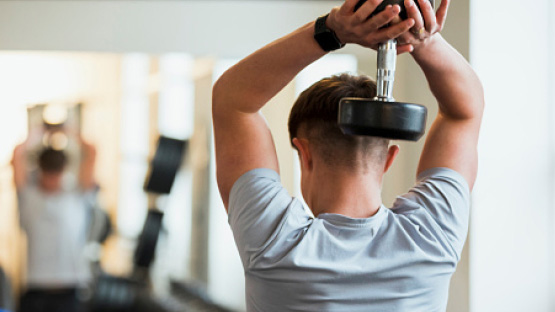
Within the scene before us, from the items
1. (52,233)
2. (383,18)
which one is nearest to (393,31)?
(383,18)

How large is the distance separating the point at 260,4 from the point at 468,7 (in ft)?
4.22

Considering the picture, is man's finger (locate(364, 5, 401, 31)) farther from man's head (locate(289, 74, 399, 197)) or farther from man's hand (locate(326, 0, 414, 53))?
man's head (locate(289, 74, 399, 197))

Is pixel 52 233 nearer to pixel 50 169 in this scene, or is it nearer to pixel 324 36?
pixel 50 169

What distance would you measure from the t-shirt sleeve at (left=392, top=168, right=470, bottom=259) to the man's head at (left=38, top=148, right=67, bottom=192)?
10.1ft

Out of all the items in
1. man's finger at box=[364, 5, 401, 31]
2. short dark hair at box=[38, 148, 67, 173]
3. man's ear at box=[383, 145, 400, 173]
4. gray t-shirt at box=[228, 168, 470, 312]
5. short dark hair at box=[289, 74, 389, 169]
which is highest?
man's finger at box=[364, 5, 401, 31]

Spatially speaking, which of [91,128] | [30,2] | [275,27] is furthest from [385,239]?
[91,128]

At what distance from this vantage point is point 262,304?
94 centimetres

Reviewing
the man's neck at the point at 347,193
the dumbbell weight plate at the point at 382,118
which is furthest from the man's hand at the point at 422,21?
the man's neck at the point at 347,193

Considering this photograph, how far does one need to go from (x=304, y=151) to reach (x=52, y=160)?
3.01m

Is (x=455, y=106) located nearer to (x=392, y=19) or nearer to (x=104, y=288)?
(x=392, y=19)

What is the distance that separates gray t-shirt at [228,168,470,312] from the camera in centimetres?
90

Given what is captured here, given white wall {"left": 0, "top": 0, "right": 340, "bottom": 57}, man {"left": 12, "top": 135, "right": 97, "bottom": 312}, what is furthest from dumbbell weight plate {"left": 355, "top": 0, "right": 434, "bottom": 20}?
man {"left": 12, "top": 135, "right": 97, "bottom": 312}

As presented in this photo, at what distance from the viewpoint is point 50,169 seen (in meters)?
3.69

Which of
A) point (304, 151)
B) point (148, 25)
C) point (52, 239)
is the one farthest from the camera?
point (52, 239)
